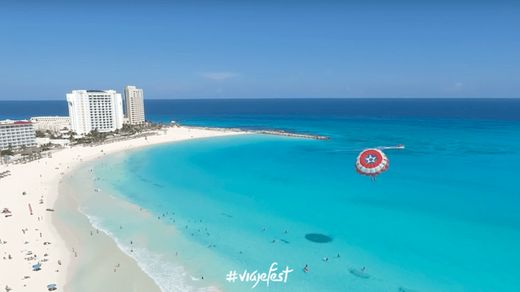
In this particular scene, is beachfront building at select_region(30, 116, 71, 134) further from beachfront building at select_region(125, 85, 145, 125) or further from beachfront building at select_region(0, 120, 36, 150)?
beachfront building at select_region(0, 120, 36, 150)

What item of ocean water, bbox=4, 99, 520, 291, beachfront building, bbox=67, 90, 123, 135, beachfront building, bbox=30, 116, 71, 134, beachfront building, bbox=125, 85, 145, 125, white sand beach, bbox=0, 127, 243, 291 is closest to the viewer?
white sand beach, bbox=0, 127, 243, 291

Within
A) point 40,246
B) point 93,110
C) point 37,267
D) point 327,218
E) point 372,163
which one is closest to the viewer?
point 37,267

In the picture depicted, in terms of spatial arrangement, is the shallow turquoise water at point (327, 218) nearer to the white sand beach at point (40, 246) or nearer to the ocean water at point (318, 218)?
the ocean water at point (318, 218)

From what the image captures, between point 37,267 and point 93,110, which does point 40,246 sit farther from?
point 93,110

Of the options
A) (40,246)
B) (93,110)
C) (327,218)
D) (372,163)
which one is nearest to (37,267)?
(40,246)

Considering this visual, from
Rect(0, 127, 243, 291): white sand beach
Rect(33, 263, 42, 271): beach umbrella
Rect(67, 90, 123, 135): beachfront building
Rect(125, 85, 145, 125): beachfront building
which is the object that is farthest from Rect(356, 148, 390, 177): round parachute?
Rect(125, 85, 145, 125): beachfront building

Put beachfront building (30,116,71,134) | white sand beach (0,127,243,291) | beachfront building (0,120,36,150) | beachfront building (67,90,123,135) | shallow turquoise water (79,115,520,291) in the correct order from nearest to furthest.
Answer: white sand beach (0,127,243,291), shallow turquoise water (79,115,520,291), beachfront building (0,120,36,150), beachfront building (67,90,123,135), beachfront building (30,116,71,134)
